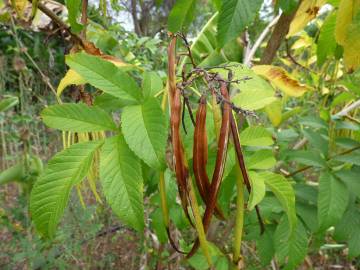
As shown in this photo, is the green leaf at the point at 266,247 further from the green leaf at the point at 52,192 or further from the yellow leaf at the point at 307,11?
the green leaf at the point at 52,192

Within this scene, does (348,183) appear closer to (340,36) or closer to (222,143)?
(340,36)

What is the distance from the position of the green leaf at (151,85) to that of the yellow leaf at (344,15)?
29 centimetres

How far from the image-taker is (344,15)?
553 millimetres

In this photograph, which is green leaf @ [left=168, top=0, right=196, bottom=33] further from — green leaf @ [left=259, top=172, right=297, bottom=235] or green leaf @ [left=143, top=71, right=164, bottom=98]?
green leaf @ [left=259, top=172, right=297, bottom=235]

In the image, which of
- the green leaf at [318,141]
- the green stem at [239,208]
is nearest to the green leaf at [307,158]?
the green leaf at [318,141]

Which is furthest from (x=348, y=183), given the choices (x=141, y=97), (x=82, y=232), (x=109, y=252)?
(x=109, y=252)

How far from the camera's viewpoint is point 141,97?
0.56m

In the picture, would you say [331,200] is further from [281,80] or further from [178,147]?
[178,147]

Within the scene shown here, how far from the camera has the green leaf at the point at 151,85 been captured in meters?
0.57

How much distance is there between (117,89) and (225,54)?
0.53 meters

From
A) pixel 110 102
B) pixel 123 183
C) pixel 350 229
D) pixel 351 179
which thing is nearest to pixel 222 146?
pixel 123 183

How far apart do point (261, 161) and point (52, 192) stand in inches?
14.4

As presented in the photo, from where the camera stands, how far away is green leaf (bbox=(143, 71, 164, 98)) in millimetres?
569

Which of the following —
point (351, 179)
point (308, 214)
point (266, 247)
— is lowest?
point (266, 247)
